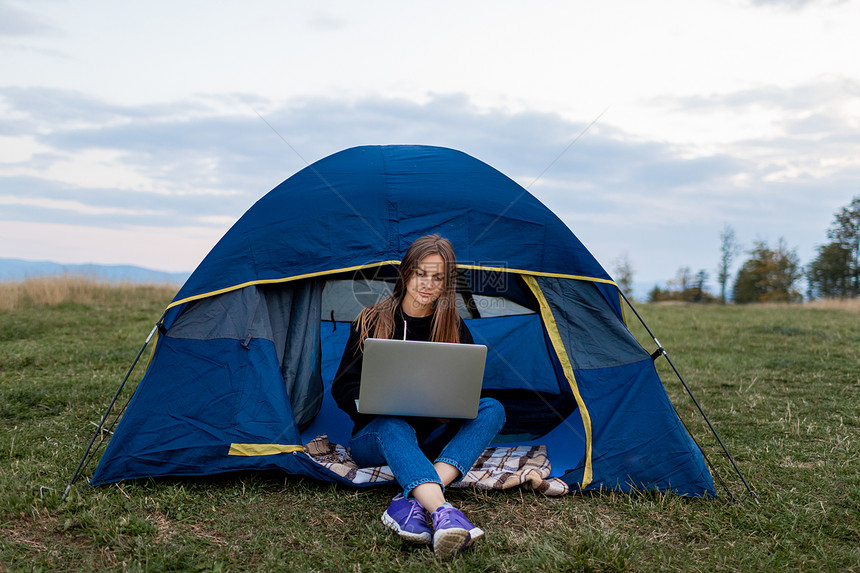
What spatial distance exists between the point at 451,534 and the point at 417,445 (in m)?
0.58

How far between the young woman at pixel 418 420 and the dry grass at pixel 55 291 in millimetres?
8220

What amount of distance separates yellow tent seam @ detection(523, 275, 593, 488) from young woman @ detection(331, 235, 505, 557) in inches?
15.9

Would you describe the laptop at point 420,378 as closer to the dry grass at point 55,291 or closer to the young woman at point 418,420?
the young woman at point 418,420

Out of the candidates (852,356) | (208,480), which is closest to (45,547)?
(208,480)

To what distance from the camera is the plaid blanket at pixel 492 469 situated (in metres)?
3.14

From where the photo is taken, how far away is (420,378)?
287 centimetres

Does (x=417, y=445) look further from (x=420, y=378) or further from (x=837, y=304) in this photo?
(x=837, y=304)

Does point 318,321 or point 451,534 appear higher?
point 318,321

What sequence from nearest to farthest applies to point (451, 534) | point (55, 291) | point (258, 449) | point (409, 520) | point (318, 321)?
point (451, 534), point (409, 520), point (258, 449), point (318, 321), point (55, 291)

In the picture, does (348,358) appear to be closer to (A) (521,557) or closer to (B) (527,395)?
(A) (521,557)

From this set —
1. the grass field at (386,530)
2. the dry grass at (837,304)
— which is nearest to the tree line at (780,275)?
the dry grass at (837,304)

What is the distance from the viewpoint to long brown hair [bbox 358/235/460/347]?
3.15m

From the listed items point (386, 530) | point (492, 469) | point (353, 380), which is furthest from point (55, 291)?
point (386, 530)

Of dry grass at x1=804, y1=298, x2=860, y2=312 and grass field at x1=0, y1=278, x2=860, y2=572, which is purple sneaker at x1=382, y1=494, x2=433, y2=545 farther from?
dry grass at x1=804, y1=298, x2=860, y2=312
